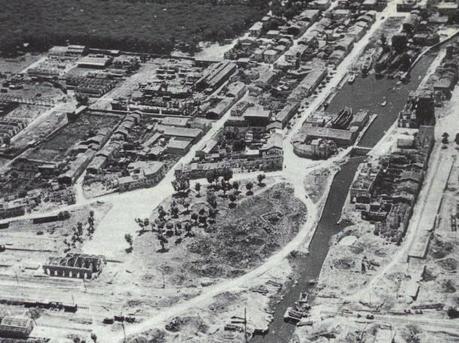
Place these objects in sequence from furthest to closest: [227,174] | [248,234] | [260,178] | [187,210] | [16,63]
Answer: [16,63]
[227,174]
[260,178]
[187,210]
[248,234]

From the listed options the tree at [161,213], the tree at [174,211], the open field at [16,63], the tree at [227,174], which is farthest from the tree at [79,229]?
the open field at [16,63]

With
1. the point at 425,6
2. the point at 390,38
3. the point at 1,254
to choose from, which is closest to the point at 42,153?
the point at 1,254

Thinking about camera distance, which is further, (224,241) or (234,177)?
(234,177)

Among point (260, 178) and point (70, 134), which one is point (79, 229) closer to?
point (260, 178)

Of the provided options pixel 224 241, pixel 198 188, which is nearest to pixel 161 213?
pixel 198 188

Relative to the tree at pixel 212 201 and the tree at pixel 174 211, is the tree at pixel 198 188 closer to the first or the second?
the tree at pixel 212 201

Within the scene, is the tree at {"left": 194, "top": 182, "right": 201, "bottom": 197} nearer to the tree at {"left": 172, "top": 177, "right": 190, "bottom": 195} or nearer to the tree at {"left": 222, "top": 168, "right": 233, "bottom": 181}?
the tree at {"left": 172, "top": 177, "right": 190, "bottom": 195}

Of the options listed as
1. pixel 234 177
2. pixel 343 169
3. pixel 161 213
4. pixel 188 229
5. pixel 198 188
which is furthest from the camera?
pixel 343 169

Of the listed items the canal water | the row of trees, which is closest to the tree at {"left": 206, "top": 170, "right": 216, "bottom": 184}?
the row of trees

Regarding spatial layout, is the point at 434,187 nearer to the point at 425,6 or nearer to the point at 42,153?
the point at 42,153
